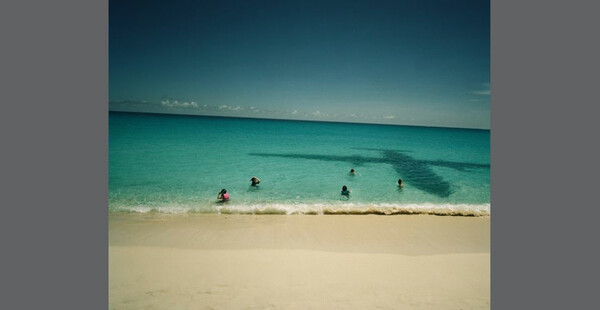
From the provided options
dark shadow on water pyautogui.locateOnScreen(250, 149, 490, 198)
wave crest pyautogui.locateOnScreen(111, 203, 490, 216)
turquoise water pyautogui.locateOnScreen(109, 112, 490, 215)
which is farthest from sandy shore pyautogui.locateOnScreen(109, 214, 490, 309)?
dark shadow on water pyautogui.locateOnScreen(250, 149, 490, 198)

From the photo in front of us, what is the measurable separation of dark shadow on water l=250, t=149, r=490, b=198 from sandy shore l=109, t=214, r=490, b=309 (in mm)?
4025

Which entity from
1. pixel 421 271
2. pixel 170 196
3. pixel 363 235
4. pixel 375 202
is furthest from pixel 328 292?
pixel 170 196

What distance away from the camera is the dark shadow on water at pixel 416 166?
32.3ft

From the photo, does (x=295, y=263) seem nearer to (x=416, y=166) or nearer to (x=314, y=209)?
(x=314, y=209)

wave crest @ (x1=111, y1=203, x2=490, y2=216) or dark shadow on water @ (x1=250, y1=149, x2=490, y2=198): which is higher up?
dark shadow on water @ (x1=250, y1=149, x2=490, y2=198)

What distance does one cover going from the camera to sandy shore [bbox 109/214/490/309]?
305cm

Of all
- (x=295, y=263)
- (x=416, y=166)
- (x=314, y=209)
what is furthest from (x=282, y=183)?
(x=416, y=166)

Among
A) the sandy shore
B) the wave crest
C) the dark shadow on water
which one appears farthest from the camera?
the dark shadow on water

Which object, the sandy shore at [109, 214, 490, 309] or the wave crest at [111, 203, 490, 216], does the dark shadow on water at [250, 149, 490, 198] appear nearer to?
the wave crest at [111, 203, 490, 216]

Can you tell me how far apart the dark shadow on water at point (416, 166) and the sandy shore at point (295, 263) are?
13.2ft

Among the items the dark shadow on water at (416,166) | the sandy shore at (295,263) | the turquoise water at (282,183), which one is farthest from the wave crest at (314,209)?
the dark shadow on water at (416,166)

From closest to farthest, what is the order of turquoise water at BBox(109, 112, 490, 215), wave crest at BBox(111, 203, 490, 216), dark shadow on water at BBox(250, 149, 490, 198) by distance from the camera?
wave crest at BBox(111, 203, 490, 216)
turquoise water at BBox(109, 112, 490, 215)
dark shadow on water at BBox(250, 149, 490, 198)

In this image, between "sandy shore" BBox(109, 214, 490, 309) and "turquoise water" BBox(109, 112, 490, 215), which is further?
"turquoise water" BBox(109, 112, 490, 215)

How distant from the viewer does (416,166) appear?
14016mm
